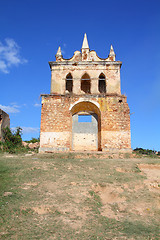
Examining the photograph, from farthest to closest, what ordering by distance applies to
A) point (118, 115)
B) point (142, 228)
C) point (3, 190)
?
1. point (118, 115)
2. point (3, 190)
3. point (142, 228)

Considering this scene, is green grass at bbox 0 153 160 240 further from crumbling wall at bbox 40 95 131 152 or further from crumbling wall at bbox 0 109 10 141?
crumbling wall at bbox 0 109 10 141

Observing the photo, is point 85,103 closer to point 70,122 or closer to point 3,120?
point 70,122

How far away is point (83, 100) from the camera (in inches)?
544

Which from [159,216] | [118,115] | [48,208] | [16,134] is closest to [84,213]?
[48,208]

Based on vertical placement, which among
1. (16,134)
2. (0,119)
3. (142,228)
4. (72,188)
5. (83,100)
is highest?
(83,100)

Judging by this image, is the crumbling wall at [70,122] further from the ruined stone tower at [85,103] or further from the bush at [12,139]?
the bush at [12,139]

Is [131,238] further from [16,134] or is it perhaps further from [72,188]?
[16,134]

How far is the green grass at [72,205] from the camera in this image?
3.62 m

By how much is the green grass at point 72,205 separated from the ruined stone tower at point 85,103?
17.9 feet

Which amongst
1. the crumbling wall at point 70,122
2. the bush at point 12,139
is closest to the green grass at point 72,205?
the crumbling wall at point 70,122

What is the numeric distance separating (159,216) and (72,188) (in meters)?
2.49

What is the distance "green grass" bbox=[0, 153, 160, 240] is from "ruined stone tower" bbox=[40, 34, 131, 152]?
5.47 metres

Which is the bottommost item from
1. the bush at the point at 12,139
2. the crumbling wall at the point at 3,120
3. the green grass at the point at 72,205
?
the green grass at the point at 72,205

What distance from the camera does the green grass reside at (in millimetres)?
3615
